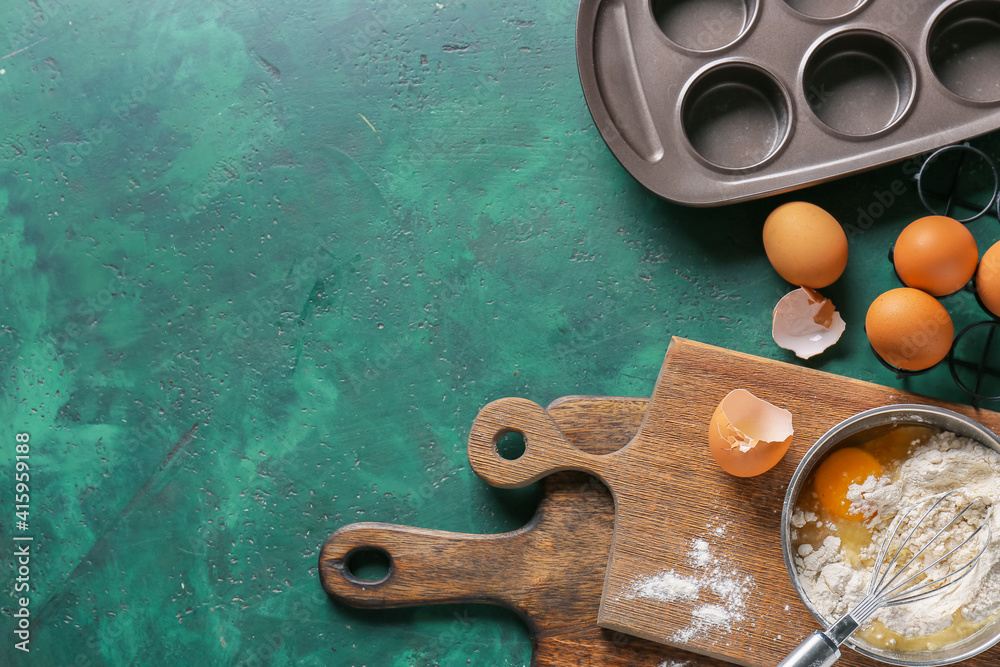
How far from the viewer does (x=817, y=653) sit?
1.20 m

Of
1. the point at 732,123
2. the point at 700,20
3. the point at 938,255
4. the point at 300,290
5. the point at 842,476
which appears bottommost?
the point at 842,476

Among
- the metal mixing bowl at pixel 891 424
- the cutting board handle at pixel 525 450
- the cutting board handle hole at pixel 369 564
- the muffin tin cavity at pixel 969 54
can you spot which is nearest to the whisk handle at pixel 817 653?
the metal mixing bowl at pixel 891 424

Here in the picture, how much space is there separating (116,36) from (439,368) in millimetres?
1144

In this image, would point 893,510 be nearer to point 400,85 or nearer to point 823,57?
point 823,57

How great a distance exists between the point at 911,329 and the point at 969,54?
0.75m

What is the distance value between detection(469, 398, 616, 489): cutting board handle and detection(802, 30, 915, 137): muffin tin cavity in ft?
3.08

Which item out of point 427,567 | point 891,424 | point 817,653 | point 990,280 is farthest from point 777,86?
point 427,567

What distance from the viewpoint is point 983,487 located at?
52.4 inches

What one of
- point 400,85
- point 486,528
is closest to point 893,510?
point 486,528

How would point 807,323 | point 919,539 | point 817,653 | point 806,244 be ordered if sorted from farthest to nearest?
point 807,323
point 806,244
point 919,539
point 817,653

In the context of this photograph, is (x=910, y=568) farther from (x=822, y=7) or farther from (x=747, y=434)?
(x=822, y=7)

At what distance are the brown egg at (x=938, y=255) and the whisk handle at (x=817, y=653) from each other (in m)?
0.73

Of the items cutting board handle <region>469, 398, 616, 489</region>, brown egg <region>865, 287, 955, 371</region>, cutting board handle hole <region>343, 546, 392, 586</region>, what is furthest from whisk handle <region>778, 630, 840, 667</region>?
cutting board handle hole <region>343, 546, 392, 586</region>

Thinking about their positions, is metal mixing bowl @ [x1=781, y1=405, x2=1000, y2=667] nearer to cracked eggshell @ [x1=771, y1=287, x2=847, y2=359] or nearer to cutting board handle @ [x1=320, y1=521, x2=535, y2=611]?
cracked eggshell @ [x1=771, y1=287, x2=847, y2=359]
